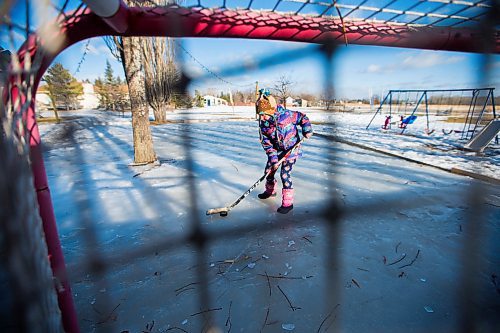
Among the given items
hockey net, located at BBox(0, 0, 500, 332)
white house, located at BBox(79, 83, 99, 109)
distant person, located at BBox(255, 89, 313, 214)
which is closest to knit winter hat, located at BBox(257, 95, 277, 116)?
distant person, located at BBox(255, 89, 313, 214)

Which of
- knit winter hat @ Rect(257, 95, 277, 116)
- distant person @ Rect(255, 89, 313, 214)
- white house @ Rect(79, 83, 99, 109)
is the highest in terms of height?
white house @ Rect(79, 83, 99, 109)

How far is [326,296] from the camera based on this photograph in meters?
1.03

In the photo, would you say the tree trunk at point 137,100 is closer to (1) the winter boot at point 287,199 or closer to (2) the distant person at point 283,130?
(2) the distant person at point 283,130

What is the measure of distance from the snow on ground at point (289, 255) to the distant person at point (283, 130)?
0.23 metres

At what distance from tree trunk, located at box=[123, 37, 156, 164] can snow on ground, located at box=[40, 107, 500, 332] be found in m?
1.01

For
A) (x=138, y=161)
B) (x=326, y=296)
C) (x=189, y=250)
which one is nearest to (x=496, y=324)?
(x=326, y=296)

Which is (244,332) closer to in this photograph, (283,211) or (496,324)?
(496,324)

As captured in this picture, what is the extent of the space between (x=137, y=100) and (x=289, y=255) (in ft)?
10.7

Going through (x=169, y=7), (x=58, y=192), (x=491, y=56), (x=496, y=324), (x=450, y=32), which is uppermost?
(x=169, y=7)

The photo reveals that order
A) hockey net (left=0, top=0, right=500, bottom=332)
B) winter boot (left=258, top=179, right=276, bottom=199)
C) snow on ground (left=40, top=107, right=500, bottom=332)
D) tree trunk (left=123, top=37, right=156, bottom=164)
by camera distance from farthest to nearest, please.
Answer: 1. tree trunk (left=123, top=37, right=156, bottom=164)
2. winter boot (left=258, top=179, right=276, bottom=199)
3. snow on ground (left=40, top=107, right=500, bottom=332)
4. hockey net (left=0, top=0, right=500, bottom=332)

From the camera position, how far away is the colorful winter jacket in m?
1.96

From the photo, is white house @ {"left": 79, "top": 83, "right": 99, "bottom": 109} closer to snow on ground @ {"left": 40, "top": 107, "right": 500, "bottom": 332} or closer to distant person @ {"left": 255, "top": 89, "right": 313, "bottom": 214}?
snow on ground @ {"left": 40, "top": 107, "right": 500, "bottom": 332}

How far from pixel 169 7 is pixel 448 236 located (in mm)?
2083

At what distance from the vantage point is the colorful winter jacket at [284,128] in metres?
1.96
